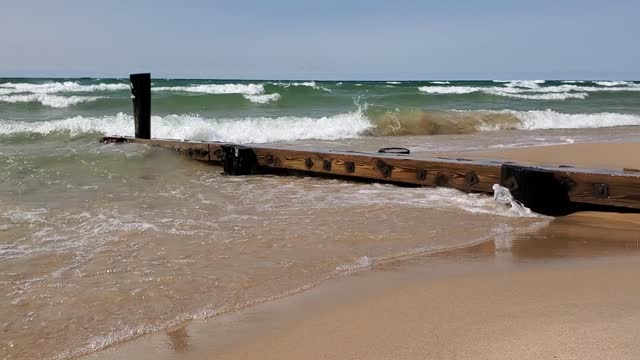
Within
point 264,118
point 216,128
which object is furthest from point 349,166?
point 264,118

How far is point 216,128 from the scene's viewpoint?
14.1 m

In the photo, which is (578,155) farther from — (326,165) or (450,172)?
(326,165)

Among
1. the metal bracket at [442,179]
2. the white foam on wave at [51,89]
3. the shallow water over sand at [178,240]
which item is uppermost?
the white foam on wave at [51,89]

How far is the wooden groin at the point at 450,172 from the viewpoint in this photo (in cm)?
516

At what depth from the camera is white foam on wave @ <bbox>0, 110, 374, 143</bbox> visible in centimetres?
1359

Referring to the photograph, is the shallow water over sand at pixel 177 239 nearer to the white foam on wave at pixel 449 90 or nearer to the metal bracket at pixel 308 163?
the metal bracket at pixel 308 163

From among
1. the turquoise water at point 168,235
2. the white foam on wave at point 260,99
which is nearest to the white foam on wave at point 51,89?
the white foam on wave at point 260,99

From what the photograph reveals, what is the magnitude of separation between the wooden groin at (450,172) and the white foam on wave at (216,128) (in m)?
3.97

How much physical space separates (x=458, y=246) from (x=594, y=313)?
157 cm

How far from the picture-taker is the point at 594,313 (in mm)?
2764

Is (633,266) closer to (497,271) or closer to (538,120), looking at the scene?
(497,271)

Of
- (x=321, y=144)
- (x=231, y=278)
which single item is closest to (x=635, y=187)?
(x=231, y=278)

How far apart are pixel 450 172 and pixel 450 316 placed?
3.61 m

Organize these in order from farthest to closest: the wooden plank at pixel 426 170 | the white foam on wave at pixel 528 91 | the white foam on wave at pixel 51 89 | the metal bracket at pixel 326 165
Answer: the white foam on wave at pixel 528 91 → the white foam on wave at pixel 51 89 → the metal bracket at pixel 326 165 → the wooden plank at pixel 426 170
